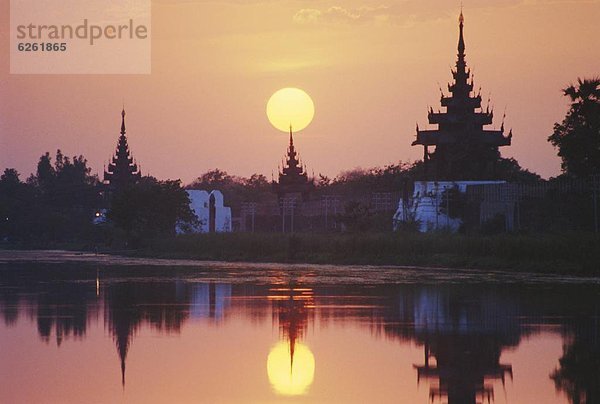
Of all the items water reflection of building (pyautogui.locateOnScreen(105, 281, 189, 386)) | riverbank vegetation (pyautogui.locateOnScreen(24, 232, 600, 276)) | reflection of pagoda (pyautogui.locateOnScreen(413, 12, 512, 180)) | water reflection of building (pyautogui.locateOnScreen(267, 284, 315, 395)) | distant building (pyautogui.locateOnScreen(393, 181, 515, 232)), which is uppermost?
reflection of pagoda (pyautogui.locateOnScreen(413, 12, 512, 180))

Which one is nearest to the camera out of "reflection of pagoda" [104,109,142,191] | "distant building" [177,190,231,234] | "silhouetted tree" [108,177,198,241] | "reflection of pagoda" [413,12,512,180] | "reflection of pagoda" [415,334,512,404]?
"reflection of pagoda" [415,334,512,404]

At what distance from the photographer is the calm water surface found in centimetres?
1145

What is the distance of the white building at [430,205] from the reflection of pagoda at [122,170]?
7918 centimetres

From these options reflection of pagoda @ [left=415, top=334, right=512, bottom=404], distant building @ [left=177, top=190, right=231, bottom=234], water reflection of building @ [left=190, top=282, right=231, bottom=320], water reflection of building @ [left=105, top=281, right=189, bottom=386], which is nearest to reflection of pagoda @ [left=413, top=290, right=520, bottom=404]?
reflection of pagoda @ [left=415, top=334, right=512, bottom=404]

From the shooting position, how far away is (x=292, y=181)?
3925 inches

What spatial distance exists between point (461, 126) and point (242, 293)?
44.7m

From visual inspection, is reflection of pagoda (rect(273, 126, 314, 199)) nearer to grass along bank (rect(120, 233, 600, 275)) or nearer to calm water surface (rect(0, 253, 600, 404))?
grass along bank (rect(120, 233, 600, 275))

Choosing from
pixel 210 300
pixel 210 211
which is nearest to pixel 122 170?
pixel 210 211

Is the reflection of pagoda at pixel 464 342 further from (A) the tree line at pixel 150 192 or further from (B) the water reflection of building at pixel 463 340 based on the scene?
(A) the tree line at pixel 150 192

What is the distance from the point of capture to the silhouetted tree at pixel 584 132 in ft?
173

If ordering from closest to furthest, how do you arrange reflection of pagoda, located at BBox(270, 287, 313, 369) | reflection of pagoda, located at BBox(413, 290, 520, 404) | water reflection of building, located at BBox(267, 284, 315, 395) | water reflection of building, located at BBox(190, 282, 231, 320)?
reflection of pagoda, located at BBox(413, 290, 520, 404) → water reflection of building, located at BBox(267, 284, 315, 395) → reflection of pagoda, located at BBox(270, 287, 313, 369) → water reflection of building, located at BBox(190, 282, 231, 320)

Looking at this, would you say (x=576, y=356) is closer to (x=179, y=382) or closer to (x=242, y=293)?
(x=179, y=382)

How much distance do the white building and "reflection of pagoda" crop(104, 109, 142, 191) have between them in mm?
79179

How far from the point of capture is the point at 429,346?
15336mm
